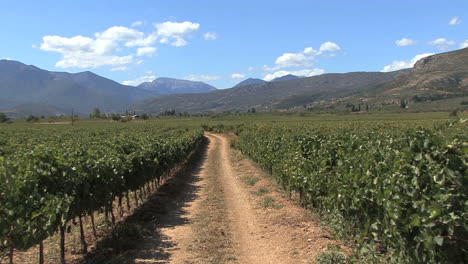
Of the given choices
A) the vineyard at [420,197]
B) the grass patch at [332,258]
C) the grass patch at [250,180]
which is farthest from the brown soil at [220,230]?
the vineyard at [420,197]

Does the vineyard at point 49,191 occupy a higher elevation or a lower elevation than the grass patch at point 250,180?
higher

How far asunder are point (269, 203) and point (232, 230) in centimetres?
339

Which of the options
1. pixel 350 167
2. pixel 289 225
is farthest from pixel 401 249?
pixel 289 225

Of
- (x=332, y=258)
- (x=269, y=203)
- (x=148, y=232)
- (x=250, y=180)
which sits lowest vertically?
(x=250, y=180)

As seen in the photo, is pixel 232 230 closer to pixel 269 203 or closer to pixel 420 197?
pixel 269 203

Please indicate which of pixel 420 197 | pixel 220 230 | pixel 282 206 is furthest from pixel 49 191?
pixel 282 206

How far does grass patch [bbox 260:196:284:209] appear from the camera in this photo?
1271cm

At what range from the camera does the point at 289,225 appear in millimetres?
10156

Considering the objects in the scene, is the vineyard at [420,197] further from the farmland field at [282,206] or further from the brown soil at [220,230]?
the brown soil at [220,230]

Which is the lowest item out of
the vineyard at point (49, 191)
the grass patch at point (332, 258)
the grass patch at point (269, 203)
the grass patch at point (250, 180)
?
the grass patch at point (250, 180)

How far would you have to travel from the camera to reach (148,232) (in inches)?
390

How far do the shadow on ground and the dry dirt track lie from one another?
25 mm

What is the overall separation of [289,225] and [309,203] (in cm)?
245

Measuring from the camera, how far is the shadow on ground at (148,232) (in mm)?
7984
